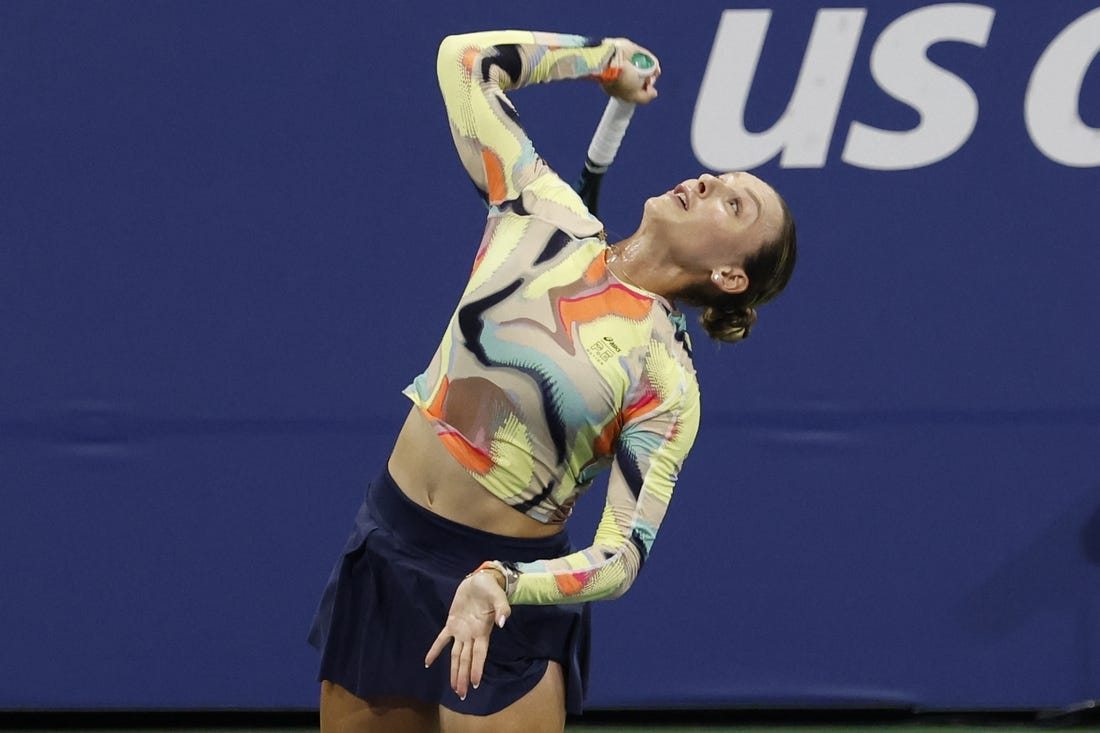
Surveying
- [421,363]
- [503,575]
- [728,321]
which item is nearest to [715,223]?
[728,321]

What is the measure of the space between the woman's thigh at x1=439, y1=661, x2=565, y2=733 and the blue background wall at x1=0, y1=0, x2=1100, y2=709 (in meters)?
1.26

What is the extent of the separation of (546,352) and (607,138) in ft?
1.39

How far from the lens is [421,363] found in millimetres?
3645

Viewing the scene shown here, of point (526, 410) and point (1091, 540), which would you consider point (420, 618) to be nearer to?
point (526, 410)

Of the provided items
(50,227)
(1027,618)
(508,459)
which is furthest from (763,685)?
(50,227)

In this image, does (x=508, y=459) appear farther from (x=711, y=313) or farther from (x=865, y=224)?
(x=865, y=224)

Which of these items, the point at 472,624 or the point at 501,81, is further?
the point at 501,81

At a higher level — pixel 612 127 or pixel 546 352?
pixel 612 127

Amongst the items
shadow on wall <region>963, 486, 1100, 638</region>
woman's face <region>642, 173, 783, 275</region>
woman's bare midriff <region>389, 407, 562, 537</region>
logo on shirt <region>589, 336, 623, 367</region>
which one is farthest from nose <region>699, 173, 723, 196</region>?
shadow on wall <region>963, 486, 1100, 638</region>

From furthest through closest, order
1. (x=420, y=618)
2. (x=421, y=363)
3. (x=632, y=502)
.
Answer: (x=421, y=363) < (x=420, y=618) < (x=632, y=502)

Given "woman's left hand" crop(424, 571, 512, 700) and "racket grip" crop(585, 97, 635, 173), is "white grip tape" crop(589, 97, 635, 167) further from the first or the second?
"woman's left hand" crop(424, 571, 512, 700)

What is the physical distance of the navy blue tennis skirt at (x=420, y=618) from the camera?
236 centimetres

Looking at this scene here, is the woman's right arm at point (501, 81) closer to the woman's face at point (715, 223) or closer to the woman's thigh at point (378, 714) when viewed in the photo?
the woman's face at point (715, 223)

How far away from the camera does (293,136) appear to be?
3570mm
